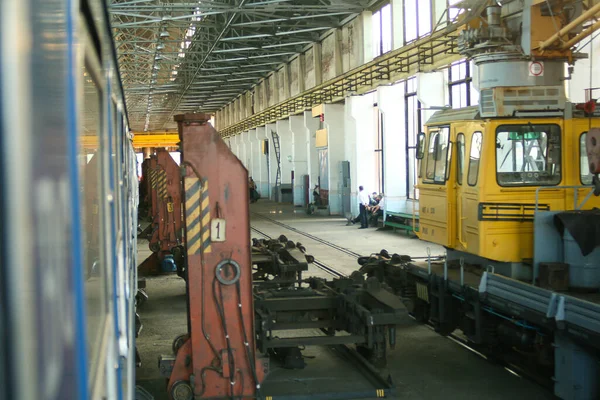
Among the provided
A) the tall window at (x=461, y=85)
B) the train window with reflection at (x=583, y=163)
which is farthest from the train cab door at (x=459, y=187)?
the tall window at (x=461, y=85)

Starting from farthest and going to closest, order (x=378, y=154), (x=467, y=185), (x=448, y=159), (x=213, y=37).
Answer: (x=213, y=37) → (x=378, y=154) → (x=448, y=159) → (x=467, y=185)

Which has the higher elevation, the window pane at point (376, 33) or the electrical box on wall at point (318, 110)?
the window pane at point (376, 33)

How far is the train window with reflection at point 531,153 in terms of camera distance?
27.6 ft

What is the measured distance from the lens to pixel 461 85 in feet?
66.5

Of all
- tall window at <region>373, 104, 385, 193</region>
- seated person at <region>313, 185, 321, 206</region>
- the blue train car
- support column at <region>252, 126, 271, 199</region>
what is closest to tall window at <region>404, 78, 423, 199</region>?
tall window at <region>373, 104, 385, 193</region>

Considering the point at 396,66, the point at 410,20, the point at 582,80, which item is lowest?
the point at 582,80

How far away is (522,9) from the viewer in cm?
858

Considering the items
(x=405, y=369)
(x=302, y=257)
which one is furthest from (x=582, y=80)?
(x=405, y=369)

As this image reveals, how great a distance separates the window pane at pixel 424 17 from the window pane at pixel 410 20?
495 mm

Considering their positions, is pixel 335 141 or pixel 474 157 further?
pixel 335 141

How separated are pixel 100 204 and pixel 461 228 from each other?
7.01 metres

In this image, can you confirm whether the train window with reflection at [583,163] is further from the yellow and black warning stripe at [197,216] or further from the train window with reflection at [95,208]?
the train window with reflection at [95,208]

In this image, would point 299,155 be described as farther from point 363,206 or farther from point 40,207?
point 40,207

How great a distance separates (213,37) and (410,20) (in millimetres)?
12277
